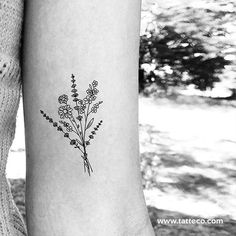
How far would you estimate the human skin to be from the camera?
633 millimetres

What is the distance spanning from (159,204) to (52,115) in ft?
8.58

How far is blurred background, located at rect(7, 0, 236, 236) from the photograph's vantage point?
309 cm

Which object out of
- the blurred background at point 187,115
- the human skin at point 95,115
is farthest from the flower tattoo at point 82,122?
the blurred background at point 187,115

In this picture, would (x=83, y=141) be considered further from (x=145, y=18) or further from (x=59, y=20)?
(x=145, y=18)

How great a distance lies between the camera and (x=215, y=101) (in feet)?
10.2

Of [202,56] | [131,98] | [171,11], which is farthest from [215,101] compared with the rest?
[131,98]

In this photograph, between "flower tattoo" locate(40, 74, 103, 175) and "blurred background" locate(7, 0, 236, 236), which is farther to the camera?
"blurred background" locate(7, 0, 236, 236)

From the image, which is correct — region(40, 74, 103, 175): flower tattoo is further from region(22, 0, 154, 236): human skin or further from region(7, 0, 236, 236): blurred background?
region(7, 0, 236, 236): blurred background

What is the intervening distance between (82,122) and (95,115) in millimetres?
23

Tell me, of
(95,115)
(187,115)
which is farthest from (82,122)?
(187,115)

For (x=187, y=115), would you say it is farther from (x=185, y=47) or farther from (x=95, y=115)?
(x=95, y=115)

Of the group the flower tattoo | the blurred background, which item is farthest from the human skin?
the blurred background

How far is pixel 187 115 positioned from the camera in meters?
3.17

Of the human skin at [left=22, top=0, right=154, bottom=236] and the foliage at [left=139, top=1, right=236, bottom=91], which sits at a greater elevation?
the foliage at [left=139, top=1, right=236, bottom=91]
